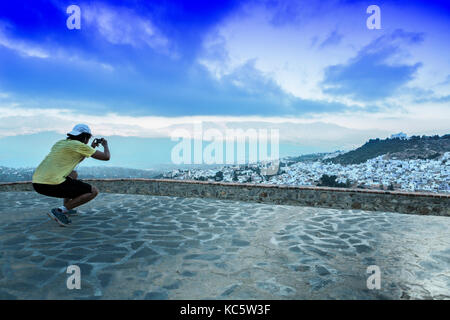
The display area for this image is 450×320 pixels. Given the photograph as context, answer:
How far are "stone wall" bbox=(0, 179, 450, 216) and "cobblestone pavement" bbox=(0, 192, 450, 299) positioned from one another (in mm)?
858

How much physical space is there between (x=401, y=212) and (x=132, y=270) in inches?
255

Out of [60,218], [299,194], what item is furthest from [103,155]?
[299,194]

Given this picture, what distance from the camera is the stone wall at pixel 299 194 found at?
6613mm

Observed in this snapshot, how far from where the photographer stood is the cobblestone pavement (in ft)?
8.53

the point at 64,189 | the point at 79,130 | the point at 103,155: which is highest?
the point at 79,130

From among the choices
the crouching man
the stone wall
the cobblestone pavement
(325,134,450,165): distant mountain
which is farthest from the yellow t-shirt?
(325,134,450,165): distant mountain

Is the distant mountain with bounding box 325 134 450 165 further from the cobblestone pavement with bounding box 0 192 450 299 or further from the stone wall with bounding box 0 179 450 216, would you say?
the cobblestone pavement with bounding box 0 192 450 299

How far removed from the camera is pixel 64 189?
4395 mm

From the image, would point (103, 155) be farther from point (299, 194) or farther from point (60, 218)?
point (299, 194)

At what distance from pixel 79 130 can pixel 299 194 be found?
5404mm

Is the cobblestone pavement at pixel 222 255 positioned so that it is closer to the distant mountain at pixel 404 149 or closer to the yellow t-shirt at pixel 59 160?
the yellow t-shirt at pixel 59 160

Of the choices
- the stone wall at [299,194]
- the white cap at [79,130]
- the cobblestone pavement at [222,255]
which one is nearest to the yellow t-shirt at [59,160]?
the white cap at [79,130]

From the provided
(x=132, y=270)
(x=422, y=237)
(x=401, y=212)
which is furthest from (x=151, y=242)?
(x=401, y=212)
